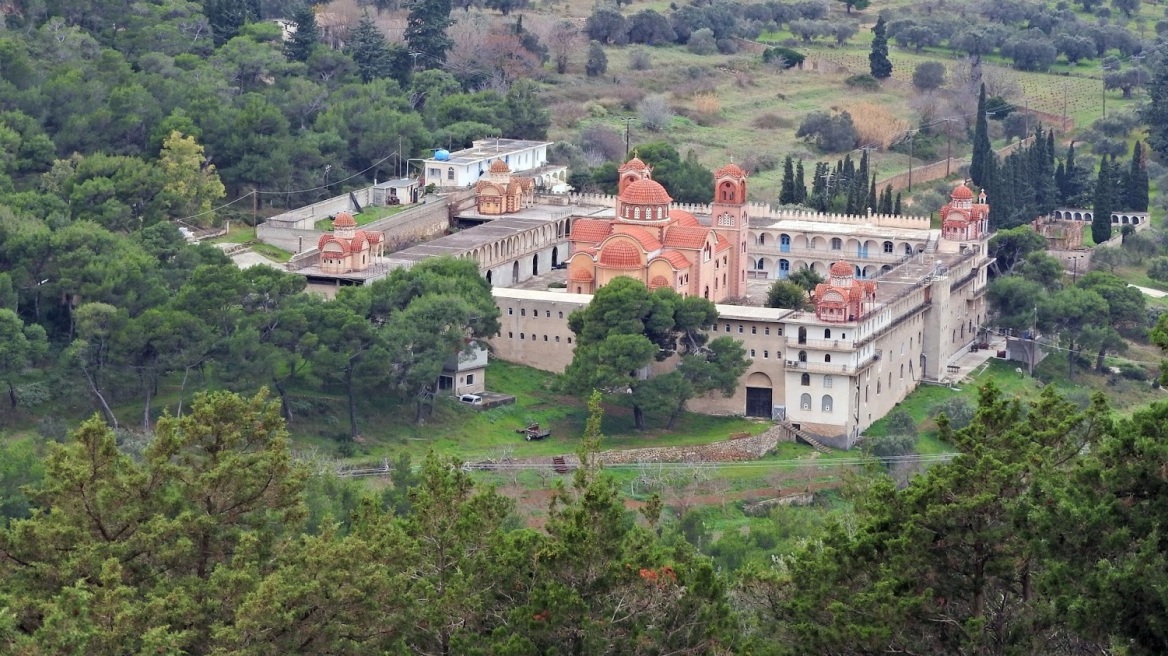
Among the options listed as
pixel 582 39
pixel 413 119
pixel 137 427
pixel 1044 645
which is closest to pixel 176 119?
pixel 413 119

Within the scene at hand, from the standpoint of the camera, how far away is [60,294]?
215 feet

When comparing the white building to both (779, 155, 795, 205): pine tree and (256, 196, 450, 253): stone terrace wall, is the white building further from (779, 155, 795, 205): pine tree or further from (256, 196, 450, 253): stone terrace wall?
(779, 155, 795, 205): pine tree

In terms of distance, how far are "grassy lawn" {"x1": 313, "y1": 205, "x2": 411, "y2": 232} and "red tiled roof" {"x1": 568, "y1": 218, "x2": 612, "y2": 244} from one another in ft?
24.0

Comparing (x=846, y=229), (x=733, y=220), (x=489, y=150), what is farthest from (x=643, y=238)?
(x=489, y=150)

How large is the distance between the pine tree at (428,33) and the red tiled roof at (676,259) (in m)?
28.7

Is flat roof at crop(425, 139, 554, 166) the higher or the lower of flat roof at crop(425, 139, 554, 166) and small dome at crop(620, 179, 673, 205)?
the lower

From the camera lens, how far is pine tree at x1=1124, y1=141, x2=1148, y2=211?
94.6m

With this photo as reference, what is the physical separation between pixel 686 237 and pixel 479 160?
14273mm

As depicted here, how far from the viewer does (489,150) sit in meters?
87.4

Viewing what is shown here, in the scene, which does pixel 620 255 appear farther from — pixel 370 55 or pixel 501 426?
pixel 370 55

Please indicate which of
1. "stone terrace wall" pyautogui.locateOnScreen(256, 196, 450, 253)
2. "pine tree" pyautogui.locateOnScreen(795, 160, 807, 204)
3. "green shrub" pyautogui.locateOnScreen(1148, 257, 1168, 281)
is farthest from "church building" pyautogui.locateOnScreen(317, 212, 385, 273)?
"green shrub" pyautogui.locateOnScreen(1148, 257, 1168, 281)

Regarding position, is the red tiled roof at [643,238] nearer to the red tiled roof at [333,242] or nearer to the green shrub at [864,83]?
the red tiled roof at [333,242]

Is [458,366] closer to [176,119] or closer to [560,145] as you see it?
[176,119]

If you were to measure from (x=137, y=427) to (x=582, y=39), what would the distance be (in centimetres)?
5574
